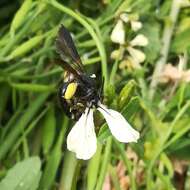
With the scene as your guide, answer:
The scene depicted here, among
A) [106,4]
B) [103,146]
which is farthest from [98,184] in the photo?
[106,4]

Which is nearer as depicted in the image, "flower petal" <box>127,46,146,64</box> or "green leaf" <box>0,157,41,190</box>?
"green leaf" <box>0,157,41,190</box>

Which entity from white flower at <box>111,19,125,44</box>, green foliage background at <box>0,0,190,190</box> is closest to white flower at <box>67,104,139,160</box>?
green foliage background at <box>0,0,190,190</box>

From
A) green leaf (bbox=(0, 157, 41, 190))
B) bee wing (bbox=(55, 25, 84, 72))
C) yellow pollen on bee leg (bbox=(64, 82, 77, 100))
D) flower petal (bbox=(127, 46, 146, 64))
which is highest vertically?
flower petal (bbox=(127, 46, 146, 64))

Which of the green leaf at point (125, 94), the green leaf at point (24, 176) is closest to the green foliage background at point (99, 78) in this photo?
the green leaf at point (24, 176)

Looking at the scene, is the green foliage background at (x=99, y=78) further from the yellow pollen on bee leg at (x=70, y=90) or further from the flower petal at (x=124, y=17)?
the yellow pollen on bee leg at (x=70, y=90)

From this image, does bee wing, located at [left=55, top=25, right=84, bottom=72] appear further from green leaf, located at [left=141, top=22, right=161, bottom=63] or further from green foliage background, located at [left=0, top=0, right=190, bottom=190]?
green leaf, located at [left=141, top=22, right=161, bottom=63]

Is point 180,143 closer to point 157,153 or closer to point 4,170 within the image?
point 157,153

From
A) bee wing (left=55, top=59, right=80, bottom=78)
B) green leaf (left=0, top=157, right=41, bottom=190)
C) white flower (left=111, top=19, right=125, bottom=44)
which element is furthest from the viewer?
white flower (left=111, top=19, right=125, bottom=44)

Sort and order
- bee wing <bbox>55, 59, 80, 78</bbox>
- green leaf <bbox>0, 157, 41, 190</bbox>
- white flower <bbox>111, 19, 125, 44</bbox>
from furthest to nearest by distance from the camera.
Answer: white flower <bbox>111, 19, 125, 44</bbox> < green leaf <bbox>0, 157, 41, 190</bbox> < bee wing <bbox>55, 59, 80, 78</bbox>
